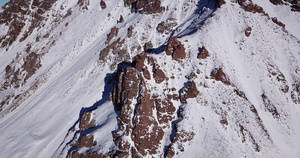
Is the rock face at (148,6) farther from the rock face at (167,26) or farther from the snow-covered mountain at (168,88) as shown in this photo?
the rock face at (167,26)

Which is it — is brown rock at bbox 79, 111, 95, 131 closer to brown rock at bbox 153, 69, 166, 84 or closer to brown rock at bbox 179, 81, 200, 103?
brown rock at bbox 153, 69, 166, 84

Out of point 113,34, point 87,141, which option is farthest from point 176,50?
point 113,34

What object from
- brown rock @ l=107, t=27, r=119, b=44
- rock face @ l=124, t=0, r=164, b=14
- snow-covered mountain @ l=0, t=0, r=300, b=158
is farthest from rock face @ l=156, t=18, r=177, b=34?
brown rock @ l=107, t=27, r=119, b=44

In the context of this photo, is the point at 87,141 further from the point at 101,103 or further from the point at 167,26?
the point at 167,26

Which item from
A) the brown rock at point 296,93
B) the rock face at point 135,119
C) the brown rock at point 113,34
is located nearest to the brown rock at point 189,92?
the rock face at point 135,119

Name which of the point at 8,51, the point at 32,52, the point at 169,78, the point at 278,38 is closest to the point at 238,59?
the point at 278,38

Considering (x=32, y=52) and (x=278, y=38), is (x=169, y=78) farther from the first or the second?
(x=32, y=52)
